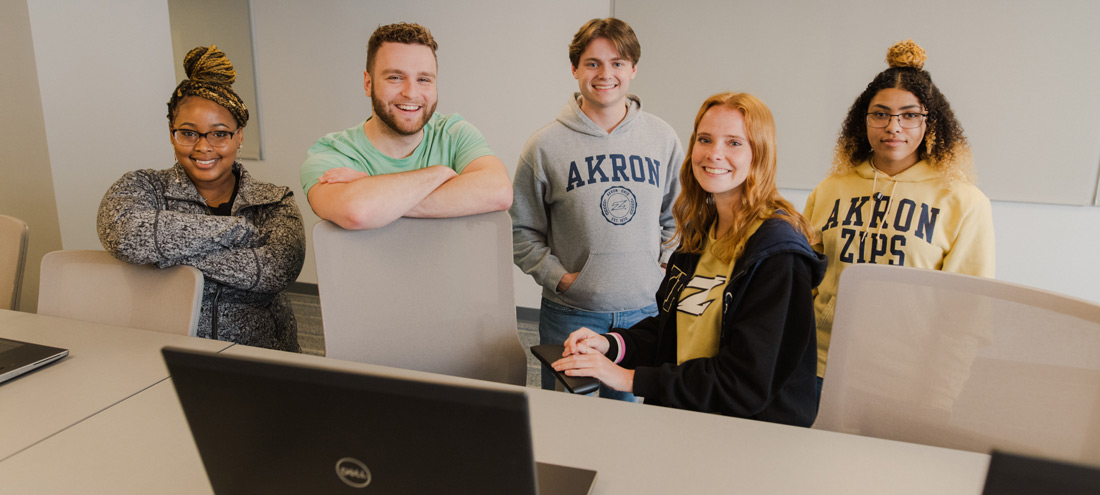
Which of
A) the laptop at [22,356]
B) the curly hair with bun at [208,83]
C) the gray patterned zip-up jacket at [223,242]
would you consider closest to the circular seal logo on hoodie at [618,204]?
the gray patterned zip-up jacket at [223,242]

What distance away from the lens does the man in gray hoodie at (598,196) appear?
1.95 metres

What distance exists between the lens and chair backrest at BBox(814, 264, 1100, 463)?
103 centimetres

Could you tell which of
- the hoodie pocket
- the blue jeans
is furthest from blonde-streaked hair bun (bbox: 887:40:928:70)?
the blue jeans

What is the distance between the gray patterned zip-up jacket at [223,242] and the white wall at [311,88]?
1.29 meters

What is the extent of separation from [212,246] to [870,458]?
174 centimetres

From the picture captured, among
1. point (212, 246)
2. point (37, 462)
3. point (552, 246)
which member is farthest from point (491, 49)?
point (37, 462)

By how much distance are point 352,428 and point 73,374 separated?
1156mm

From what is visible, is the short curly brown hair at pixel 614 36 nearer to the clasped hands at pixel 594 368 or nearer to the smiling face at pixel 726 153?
the smiling face at pixel 726 153

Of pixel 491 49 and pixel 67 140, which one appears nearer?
pixel 67 140

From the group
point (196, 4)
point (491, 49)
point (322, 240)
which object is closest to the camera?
point (322, 240)

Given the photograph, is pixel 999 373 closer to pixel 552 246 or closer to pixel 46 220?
pixel 552 246

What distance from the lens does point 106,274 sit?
69.9 inches

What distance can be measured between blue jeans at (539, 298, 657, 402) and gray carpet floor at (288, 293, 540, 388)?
1110mm

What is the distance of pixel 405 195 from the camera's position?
4.98 ft
